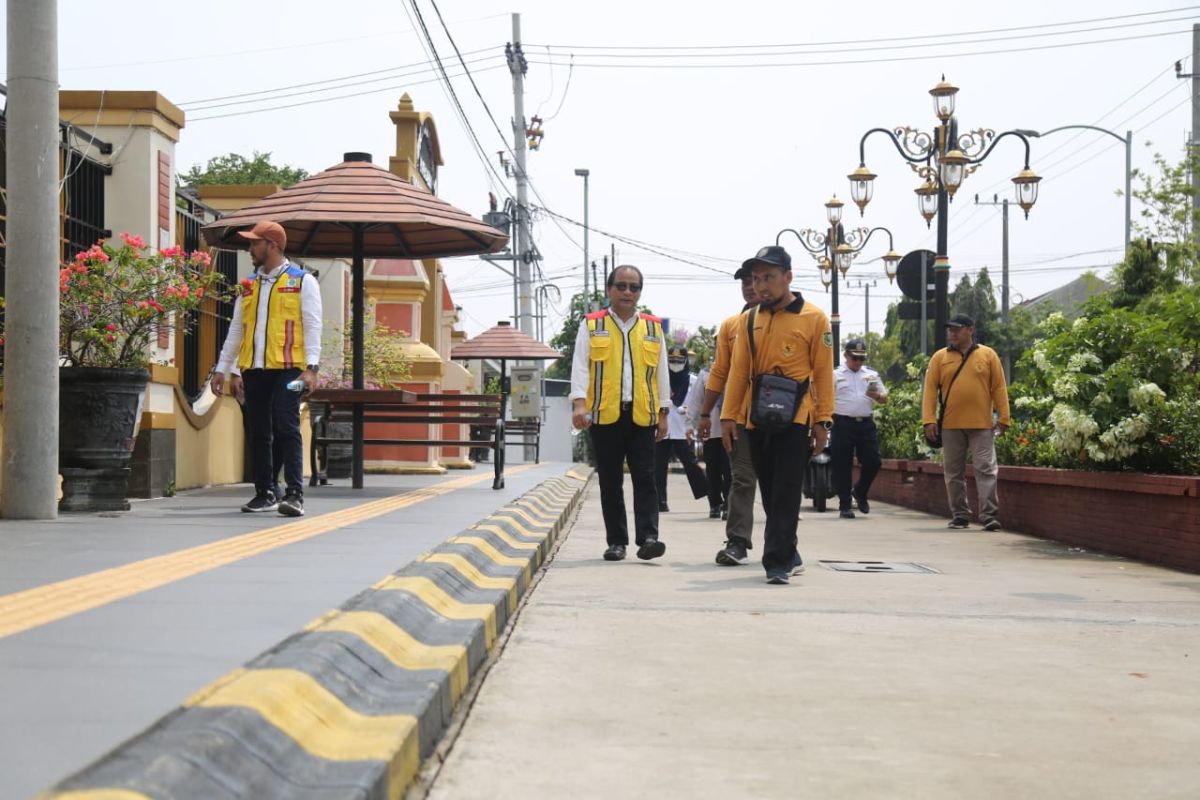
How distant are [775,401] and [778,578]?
974 mm

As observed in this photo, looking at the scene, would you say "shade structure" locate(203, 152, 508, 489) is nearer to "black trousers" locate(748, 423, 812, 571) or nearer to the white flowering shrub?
"black trousers" locate(748, 423, 812, 571)

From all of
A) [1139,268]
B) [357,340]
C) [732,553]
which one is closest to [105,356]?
[357,340]

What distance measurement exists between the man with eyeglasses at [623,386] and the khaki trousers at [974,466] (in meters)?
4.87

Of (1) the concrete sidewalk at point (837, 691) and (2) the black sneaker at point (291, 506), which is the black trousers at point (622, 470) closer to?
(1) the concrete sidewalk at point (837, 691)

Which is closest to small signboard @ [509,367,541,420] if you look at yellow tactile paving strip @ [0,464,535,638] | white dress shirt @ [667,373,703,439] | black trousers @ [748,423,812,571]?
white dress shirt @ [667,373,703,439]

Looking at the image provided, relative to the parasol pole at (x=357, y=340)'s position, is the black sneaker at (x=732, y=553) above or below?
below

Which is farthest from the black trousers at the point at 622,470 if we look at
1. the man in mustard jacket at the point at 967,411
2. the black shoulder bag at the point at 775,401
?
the man in mustard jacket at the point at 967,411

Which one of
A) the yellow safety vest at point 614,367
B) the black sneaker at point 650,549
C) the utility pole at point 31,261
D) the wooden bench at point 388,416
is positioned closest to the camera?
the utility pole at point 31,261

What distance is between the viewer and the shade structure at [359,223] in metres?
12.5

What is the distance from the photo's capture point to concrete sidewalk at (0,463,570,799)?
3.25 m

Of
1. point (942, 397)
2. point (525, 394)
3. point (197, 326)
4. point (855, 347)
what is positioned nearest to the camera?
point (942, 397)

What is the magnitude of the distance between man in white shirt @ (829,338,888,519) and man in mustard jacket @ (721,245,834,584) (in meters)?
6.83

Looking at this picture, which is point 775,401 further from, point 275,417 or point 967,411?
point 967,411

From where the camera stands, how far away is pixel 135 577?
5891 mm
